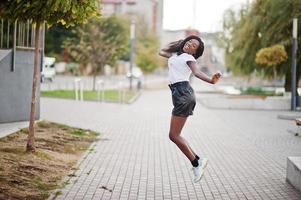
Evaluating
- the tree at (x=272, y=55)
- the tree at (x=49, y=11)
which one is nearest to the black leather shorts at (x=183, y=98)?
the tree at (x=49, y=11)

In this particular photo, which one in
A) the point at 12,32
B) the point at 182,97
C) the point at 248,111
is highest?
the point at 12,32

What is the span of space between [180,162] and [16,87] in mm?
6532

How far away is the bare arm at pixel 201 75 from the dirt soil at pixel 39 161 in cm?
227

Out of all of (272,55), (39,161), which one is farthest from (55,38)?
(39,161)

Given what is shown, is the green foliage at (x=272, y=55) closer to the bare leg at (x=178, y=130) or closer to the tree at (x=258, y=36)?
the tree at (x=258, y=36)

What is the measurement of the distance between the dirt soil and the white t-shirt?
203cm

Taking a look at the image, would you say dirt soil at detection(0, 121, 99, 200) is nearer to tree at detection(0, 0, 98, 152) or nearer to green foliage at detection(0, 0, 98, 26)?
tree at detection(0, 0, 98, 152)

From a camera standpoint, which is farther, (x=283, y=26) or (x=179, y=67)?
(x=283, y=26)

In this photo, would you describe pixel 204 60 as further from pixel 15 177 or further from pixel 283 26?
pixel 15 177

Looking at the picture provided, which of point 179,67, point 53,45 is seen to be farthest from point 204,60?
point 179,67

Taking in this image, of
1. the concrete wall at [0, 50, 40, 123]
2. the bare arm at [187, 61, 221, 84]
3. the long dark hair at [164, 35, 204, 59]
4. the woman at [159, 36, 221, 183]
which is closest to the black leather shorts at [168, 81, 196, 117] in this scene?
the woman at [159, 36, 221, 183]

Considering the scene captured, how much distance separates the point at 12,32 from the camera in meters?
15.0

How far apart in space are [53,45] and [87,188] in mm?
55093

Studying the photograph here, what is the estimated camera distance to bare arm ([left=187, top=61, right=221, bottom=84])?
271 inches
